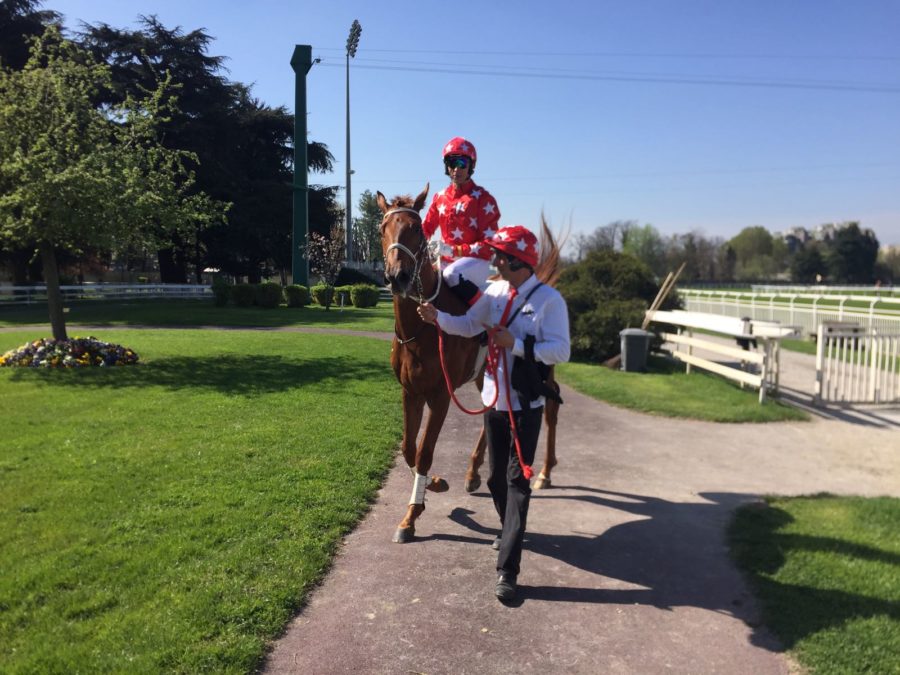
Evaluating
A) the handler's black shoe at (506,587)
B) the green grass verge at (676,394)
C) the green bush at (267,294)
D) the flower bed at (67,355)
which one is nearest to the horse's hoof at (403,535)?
→ the handler's black shoe at (506,587)

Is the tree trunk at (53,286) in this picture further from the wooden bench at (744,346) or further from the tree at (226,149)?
the tree at (226,149)

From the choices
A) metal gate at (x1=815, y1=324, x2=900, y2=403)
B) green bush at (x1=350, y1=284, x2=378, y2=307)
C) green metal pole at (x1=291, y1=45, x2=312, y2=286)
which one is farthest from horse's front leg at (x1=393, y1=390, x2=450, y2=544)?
green metal pole at (x1=291, y1=45, x2=312, y2=286)

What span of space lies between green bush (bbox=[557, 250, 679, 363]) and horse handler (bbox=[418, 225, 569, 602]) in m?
10.3

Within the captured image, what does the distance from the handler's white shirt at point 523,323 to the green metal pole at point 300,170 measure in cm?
3108

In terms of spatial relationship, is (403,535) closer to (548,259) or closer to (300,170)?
(548,259)

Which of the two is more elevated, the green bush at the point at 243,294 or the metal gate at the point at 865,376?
the green bush at the point at 243,294

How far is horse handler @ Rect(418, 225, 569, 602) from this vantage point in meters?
3.44

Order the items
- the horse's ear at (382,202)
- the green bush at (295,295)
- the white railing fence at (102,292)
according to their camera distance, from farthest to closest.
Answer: the green bush at (295,295), the white railing fence at (102,292), the horse's ear at (382,202)

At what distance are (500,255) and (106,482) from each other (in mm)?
4250

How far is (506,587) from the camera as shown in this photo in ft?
11.2

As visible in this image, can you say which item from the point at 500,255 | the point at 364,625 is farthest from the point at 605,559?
the point at 500,255

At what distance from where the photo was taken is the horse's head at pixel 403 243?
356cm

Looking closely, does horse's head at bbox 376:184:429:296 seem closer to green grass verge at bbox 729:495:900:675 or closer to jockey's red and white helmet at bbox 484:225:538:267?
jockey's red and white helmet at bbox 484:225:538:267

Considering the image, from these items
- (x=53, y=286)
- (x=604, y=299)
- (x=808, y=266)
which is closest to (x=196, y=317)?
(x=53, y=286)
